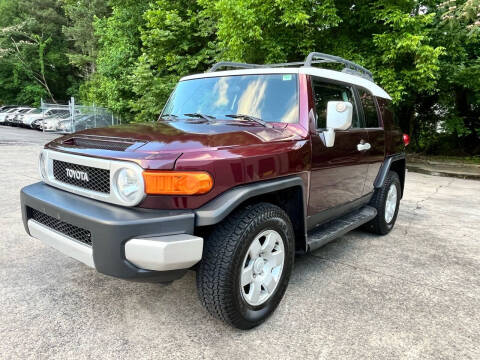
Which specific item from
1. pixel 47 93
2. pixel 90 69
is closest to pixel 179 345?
pixel 90 69

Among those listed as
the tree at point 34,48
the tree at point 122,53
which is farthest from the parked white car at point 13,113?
the tree at point 122,53

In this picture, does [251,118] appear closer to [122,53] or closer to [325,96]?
[325,96]

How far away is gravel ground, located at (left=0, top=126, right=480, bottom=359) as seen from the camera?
7.54 feet

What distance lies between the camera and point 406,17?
905cm

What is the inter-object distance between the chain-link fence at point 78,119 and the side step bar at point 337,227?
55.5ft

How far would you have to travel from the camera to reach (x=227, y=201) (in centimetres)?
226

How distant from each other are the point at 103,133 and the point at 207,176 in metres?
1.05

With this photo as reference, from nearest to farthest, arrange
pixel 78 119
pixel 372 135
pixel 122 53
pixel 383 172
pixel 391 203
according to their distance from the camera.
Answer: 1. pixel 372 135
2. pixel 383 172
3. pixel 391 203
4. pixel 122 53
5. pixel 78 119

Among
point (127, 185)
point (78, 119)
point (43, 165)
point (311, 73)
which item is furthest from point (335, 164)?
point (78, 119)

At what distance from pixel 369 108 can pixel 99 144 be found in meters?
3.00

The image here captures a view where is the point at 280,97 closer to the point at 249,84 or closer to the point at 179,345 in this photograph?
the point at 249,84

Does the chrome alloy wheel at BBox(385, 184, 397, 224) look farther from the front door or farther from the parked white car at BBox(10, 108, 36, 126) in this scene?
the parked white car at BBox(10, 108, 36, 126)

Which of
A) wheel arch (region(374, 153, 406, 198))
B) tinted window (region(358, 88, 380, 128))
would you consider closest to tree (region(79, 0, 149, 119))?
wheel arch (region(374, 153, 406, 198))

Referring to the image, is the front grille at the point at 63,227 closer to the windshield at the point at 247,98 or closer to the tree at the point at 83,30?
the windshield at the point at 247,98
